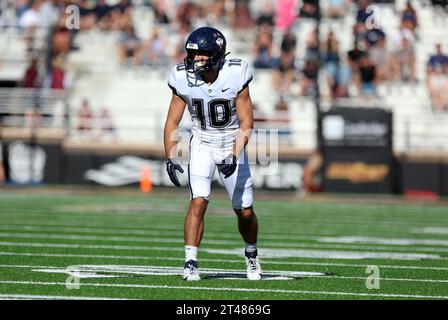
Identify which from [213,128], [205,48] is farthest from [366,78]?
[205,48]

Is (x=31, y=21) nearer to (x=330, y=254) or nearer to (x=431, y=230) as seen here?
(x=431, y=230)

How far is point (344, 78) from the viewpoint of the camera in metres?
22.4

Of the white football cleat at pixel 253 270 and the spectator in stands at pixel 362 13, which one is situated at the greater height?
the spectator in stands at pixel 362 13

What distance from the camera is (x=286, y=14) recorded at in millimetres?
23672

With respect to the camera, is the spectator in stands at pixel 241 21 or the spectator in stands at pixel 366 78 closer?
the spectator in stands at pixel 366 78

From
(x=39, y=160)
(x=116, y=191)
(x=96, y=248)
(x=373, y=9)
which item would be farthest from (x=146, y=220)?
(x=373, y=9)

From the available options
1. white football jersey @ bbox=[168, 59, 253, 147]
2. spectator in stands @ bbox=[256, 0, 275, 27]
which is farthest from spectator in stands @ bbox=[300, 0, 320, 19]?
white football jersey @ bbox=[168, 59, 253, 147]

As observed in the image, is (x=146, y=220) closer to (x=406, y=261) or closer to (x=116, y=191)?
(x=406, y=261)

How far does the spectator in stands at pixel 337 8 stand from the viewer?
23.6m

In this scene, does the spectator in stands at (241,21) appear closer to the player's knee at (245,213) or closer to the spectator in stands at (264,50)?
the spectator in stands at (264,50)

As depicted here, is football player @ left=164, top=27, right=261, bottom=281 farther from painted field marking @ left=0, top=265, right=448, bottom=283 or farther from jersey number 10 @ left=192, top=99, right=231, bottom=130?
painted field marking @ left=0, top=265, right=448, bottom=283

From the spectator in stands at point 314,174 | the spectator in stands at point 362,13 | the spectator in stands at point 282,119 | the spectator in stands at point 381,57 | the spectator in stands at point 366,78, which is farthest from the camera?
the spectator in stands at point 362,13

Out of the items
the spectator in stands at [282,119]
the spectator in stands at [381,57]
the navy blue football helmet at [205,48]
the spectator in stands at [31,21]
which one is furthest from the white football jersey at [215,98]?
the spectator in stands at [31,21]

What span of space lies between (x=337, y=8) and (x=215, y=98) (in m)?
15.9
